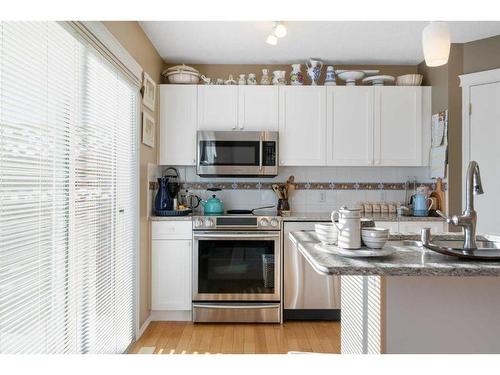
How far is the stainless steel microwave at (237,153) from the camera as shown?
318 centimetres

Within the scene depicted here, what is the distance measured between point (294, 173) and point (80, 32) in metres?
2.30

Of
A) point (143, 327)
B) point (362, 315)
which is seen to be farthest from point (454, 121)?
point (143, 327)

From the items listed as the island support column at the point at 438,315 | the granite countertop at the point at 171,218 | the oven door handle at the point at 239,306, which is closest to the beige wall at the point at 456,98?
the oven door handle at the point at 239,306

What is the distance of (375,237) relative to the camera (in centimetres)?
120

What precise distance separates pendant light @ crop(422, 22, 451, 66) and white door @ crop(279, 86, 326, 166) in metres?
1.92

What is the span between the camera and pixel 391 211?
3.37 metres

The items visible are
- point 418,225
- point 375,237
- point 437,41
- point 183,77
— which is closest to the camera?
point 375,237

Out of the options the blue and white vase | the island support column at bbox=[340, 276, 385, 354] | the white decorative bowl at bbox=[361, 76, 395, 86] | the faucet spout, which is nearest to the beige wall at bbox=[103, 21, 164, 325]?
the blue and white vase

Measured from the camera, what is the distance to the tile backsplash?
11.7 ft

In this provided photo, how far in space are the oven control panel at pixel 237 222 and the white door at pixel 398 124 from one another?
1142 mm

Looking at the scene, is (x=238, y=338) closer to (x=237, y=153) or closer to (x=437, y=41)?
(x=237, y=153)

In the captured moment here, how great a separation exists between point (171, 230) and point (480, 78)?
2.82 m

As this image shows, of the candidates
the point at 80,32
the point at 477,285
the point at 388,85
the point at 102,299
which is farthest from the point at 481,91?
the point at 102,299
